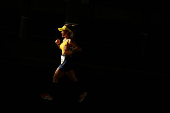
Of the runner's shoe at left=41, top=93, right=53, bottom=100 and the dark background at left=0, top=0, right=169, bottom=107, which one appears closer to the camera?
the runner's shoe at left=41, top=93, right=53, bottom=100

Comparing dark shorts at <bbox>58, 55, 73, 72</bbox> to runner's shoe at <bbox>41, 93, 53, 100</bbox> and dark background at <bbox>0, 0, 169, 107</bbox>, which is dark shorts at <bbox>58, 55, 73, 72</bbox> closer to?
runner's shoe at <bbox>41, 93, 53, 100</bbox>

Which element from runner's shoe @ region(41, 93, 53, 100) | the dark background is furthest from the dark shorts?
the dark background

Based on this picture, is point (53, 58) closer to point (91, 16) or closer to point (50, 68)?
point (50, 68)

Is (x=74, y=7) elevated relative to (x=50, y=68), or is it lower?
elevated

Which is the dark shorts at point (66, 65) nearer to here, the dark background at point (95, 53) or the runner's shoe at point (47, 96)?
the runner's shoe at point (47, 96)

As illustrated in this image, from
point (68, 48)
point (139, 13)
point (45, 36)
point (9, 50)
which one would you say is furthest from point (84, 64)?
point (139, 13)

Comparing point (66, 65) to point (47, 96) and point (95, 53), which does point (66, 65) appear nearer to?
point (47, 96)

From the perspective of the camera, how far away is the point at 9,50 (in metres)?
10.0

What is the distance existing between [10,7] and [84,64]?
11.2m

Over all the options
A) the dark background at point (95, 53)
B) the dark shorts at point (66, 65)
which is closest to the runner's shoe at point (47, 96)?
the dark background at point (95, 53)

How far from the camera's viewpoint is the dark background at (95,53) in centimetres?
643

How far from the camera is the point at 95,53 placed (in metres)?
11.9

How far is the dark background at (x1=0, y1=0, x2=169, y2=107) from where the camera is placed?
643cm

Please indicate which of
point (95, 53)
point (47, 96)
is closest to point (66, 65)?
point (47, 96)
